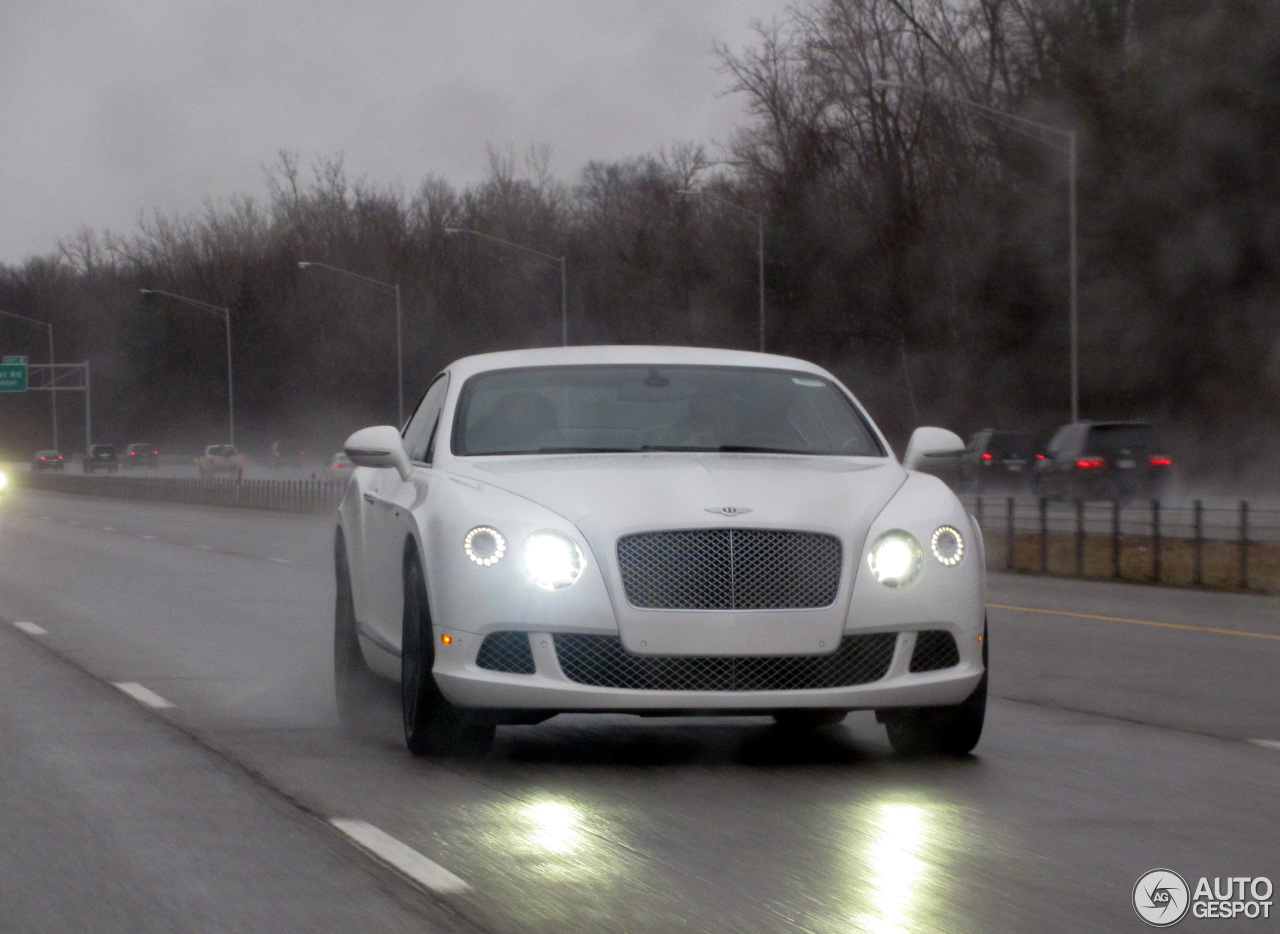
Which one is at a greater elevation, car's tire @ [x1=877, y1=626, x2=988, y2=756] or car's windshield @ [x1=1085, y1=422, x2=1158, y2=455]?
car's windshield @ [x1=1085, y1=422, x2=1158, y2=455]

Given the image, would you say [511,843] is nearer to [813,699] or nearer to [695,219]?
[813,699]

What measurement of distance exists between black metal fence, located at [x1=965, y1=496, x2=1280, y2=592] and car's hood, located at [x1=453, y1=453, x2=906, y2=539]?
14.1 metres

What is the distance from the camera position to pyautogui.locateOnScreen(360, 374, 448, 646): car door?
8922 millimetres

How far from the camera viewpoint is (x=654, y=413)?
930 centimetres

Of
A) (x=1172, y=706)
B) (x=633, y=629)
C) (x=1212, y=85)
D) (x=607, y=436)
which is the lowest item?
(x=1172, y=706)

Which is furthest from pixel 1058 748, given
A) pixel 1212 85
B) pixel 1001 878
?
pixel 1212 85

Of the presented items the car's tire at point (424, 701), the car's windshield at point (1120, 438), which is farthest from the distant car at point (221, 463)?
the car's tire at point (424, 701)

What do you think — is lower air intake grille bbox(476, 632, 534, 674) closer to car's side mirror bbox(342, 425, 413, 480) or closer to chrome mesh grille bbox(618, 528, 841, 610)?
chrome mesh grille bbox(618, 528, 841, 610)

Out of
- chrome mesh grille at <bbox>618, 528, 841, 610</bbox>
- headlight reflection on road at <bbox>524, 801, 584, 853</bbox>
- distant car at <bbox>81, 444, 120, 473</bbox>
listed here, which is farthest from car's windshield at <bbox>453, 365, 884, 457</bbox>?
distant car at <bbox>81, 444, 120, 473</bbox>

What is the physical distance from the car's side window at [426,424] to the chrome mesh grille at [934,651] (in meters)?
2.42

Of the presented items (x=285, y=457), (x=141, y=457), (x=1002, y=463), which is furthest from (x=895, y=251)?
(x=141, y=457)

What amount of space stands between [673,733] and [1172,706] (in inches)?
108

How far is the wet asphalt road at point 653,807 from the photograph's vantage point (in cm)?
589

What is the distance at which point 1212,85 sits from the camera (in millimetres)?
46500
